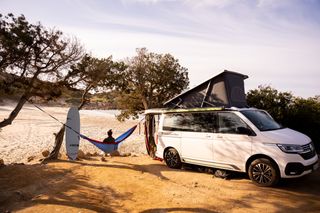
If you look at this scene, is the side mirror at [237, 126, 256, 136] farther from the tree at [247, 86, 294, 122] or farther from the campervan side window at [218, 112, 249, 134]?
the tree at [247, 86, 294, 122]

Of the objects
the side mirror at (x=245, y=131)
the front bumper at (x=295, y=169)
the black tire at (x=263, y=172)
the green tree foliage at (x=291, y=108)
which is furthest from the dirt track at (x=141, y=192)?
the green tree foliage at (x=291, y=108)

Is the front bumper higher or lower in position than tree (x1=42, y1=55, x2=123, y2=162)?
lower

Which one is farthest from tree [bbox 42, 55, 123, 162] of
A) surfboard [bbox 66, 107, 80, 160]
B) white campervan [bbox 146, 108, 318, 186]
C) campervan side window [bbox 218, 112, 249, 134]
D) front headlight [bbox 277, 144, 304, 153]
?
front headlight [bbox 277, 144, 304, 153]

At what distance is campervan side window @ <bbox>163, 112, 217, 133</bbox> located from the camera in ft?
26.3

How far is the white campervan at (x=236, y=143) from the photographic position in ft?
20.6

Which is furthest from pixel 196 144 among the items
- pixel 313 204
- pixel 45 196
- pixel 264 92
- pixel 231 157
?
pixel 264 92

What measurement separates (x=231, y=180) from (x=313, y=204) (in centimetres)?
236

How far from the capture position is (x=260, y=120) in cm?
737

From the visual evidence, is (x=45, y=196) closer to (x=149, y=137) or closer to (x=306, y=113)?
(x=149, y=137)

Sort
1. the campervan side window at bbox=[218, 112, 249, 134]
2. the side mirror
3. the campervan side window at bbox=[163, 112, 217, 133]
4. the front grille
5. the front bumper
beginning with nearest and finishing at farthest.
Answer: the front bumper < the front grille < the side mirror < the campervan side window at bbox=[218, 112, 249, 134] < the campervan side window at bbox=[163, 112, 217, 133]

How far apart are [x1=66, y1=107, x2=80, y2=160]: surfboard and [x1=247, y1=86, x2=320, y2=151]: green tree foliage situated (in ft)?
28.5

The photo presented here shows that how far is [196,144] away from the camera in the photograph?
325 inches

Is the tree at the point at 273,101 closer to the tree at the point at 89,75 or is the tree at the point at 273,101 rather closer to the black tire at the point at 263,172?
the black tire at the point at 263,172

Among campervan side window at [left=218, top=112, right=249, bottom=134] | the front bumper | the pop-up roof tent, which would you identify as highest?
the pop-up roof tent
